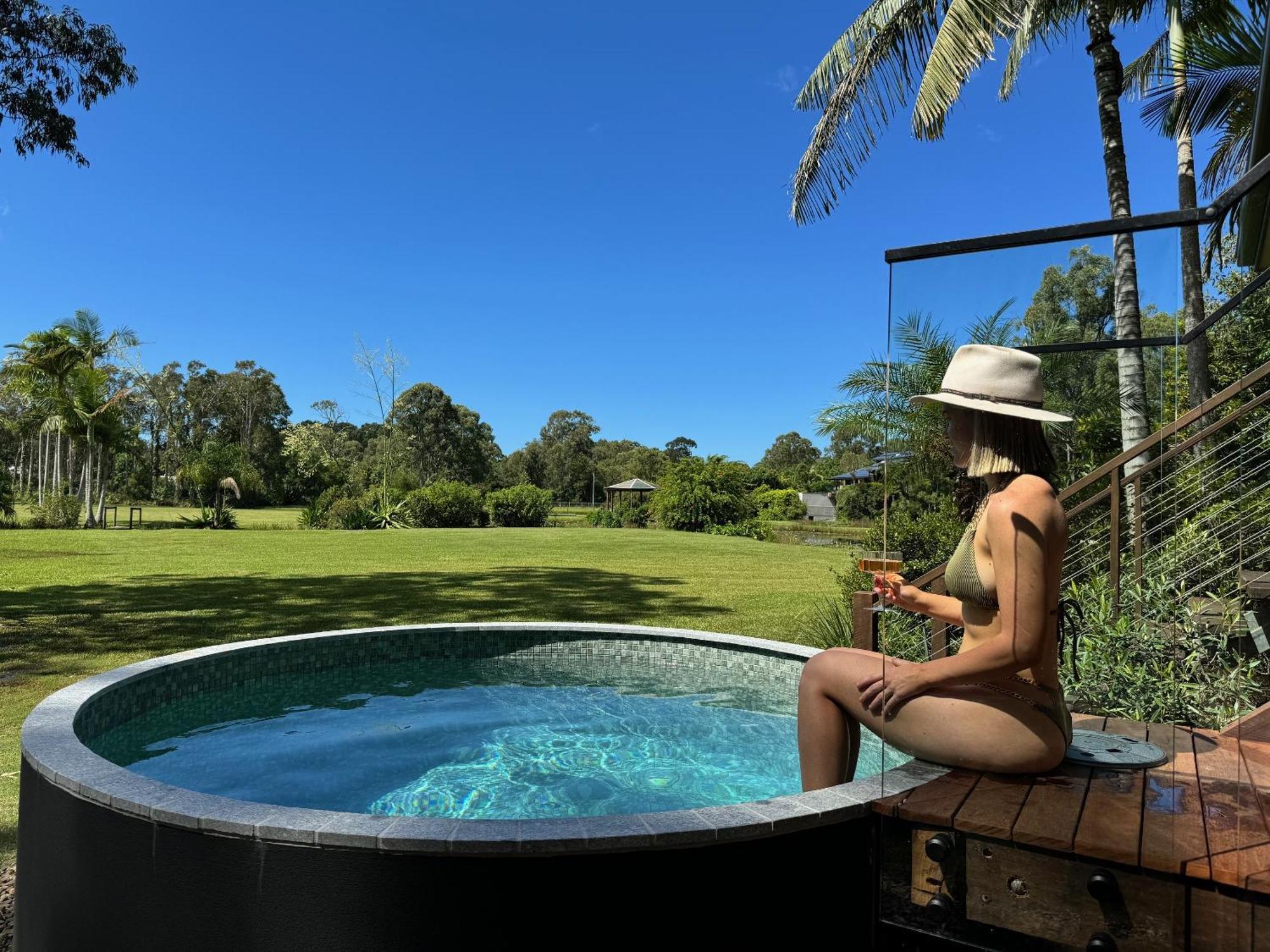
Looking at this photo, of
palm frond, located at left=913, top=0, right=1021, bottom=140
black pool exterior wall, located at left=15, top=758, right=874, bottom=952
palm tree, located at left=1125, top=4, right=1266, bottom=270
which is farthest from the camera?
palm tree, located at left=1125, top=4, right=1266, bottom=270

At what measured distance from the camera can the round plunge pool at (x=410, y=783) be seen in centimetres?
194

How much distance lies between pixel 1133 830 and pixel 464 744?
4.38 m

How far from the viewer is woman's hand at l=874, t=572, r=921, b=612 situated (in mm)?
2404

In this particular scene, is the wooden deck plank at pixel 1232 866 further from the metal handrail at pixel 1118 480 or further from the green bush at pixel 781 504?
the green bush at pixel 781 504

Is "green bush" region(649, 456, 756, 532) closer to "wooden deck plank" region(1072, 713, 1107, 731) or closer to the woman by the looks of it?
"wooden deck plank" region(1072, 713, 1107, 731)

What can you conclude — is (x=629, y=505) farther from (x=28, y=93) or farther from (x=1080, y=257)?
(x=1080, y=257)

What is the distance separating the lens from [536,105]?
27.4m

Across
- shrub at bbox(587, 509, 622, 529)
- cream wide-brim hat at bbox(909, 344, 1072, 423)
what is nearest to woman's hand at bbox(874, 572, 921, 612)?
cream wide-brim hat at bbox(909, 344, 1072, 423)

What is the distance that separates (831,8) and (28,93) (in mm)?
15227

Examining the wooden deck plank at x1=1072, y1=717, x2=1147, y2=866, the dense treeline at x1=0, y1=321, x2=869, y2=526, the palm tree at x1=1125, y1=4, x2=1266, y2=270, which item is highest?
the palm tree at x1=1125, y1=4, x2=1266, y2=270

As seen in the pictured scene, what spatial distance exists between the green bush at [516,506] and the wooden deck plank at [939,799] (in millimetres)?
29559

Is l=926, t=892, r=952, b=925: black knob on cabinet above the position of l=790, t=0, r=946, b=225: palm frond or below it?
below

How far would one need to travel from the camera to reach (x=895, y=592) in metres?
2.50

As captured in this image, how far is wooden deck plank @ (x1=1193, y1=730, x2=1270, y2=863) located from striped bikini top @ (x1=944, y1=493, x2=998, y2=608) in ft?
2.31
